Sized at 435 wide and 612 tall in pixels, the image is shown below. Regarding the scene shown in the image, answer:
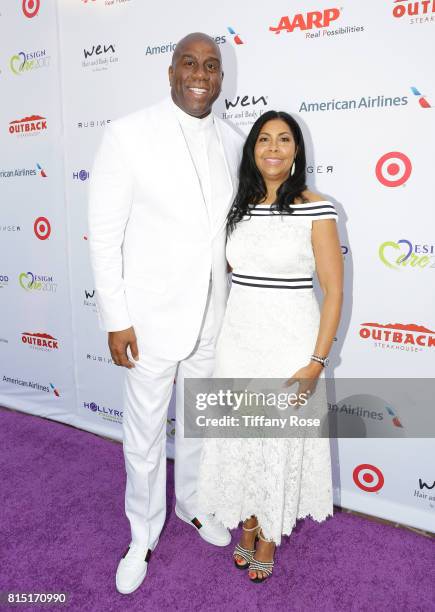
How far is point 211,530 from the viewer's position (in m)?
2.41

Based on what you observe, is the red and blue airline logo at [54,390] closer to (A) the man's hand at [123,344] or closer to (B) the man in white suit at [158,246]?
(B) the man in white suit at [158,246]

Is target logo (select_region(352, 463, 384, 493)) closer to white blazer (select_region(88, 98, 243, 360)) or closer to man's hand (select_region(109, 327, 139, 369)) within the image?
white blazer (select_region(88, 98, 243, 360))

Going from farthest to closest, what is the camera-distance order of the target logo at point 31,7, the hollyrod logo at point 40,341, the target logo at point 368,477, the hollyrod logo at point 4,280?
1. the hollyrod logo at point 4,280
2. the hollyrod logo at point 40,341
3. the target logo at point 31,7
4. the target logo at point 368,477

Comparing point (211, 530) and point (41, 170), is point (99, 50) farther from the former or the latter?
point (211, 530)

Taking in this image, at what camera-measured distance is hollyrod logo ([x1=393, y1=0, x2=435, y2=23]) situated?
7.07 ft

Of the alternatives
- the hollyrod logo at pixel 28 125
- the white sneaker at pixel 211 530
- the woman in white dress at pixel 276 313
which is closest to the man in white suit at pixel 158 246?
the woman in white dress at pixel 276 313

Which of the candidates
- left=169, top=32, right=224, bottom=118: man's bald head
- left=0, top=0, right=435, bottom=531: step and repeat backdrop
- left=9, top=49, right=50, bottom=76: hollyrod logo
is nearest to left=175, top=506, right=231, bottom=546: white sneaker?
left=0, top=0, right=435, bottom=531: step and repeat backdrop

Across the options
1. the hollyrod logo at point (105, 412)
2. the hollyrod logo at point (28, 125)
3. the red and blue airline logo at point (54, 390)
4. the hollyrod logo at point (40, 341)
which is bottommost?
the hollyrod logo at point (105, 412)

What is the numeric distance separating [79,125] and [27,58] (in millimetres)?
649

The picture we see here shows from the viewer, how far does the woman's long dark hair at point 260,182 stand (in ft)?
6.34

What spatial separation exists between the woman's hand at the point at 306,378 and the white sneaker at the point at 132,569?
108cm

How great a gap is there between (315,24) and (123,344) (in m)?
1.89

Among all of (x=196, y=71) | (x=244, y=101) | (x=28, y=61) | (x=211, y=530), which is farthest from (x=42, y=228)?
(x=211, y=530)

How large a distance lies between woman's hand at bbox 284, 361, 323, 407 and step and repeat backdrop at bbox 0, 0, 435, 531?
821 mm
